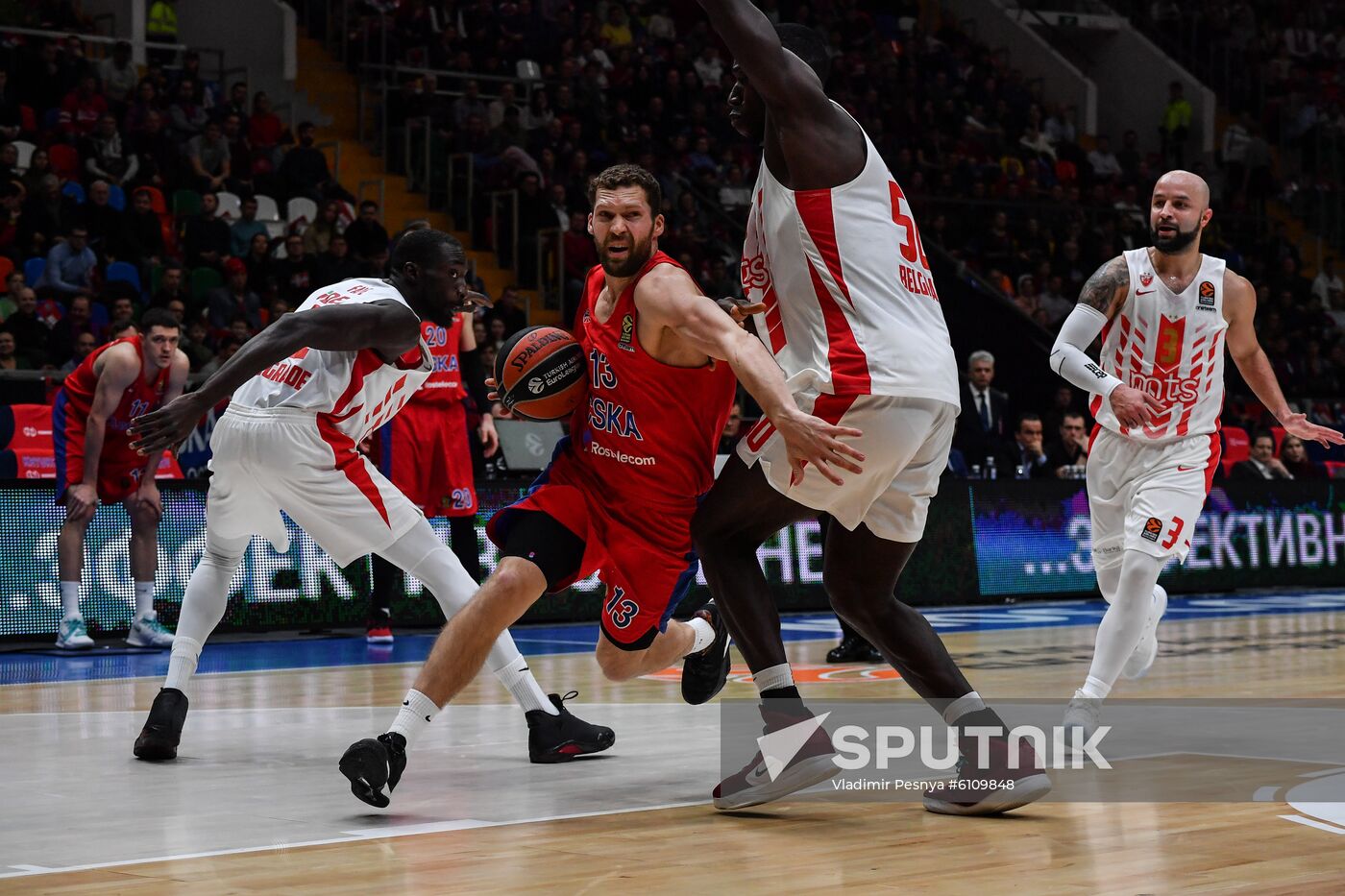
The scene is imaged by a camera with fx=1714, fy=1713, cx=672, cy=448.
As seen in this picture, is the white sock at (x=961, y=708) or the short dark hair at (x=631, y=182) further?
the short dark hair at (x=631, y=182)

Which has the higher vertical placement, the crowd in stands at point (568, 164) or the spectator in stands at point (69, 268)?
the crowd in stands at point (568, 164)

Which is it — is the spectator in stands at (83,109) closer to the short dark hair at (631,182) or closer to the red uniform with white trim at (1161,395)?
the red uniform with white trim at (1161,395)

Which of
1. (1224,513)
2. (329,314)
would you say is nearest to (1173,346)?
(329,314)

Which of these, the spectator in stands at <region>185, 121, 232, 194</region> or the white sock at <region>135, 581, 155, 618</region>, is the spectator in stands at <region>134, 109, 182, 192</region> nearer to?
the spectator in stands at <region>185, 121, 232, 194</region>

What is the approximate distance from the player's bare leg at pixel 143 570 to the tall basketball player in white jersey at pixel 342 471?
3.73m

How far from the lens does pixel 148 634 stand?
937cm

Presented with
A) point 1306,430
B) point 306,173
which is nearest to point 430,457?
point 1306,430

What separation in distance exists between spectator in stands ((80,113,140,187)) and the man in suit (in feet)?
24.7

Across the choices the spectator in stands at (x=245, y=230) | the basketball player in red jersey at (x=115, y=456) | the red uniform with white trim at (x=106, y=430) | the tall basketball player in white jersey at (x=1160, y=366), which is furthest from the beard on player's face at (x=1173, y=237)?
the spectator in stands at (x=245, y=230)

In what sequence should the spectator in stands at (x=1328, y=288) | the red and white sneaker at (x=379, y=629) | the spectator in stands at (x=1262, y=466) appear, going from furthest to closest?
the spectator in stands at (x=1328, y=288)
the spectator in stands at (x=1262, y=466)
the red and white sneaker at (x=379, y=629)

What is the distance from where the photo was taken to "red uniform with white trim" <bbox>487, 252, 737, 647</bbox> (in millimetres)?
4801

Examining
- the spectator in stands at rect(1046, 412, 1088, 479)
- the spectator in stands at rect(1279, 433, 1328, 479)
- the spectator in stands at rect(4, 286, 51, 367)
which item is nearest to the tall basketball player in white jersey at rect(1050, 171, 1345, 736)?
the spectator in stands at rect(1046, 412, 1088, 479)

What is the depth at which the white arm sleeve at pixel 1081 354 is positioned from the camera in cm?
608

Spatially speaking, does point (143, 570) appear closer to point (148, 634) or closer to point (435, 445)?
point (148, 634)
